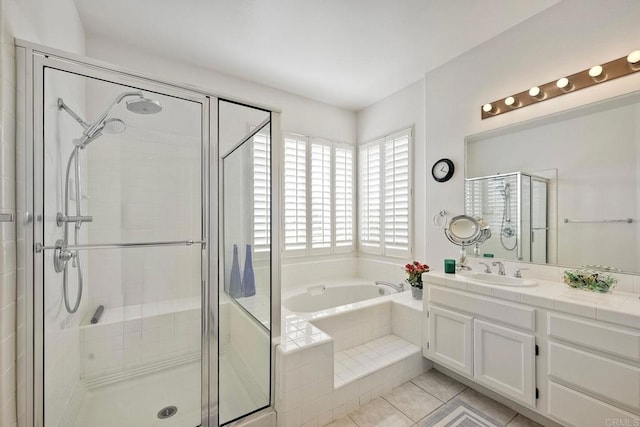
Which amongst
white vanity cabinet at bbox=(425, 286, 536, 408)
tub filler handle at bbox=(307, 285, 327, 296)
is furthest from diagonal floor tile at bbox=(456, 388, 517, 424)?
tub filler handle at bbox=(307, 285, 327, 296)

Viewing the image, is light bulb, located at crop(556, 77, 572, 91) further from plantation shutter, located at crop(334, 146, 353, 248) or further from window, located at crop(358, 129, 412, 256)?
plantation shutter, located at crop(334, 146, 353, 248)

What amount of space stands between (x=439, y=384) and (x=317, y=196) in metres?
2.22

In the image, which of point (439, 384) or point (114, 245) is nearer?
point (114, 245)

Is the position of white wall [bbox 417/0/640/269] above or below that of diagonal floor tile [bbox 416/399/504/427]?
above

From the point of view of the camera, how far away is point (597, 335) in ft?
4.22

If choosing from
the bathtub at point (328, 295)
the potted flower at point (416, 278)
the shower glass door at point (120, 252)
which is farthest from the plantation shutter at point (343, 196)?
the shower glass door at point (120, 252)

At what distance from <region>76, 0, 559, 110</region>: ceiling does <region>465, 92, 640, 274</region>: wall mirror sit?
89 centimetres

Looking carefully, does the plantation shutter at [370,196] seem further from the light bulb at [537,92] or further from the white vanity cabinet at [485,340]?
the light bulb at [537,92]

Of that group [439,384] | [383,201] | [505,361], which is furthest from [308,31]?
[439,384]

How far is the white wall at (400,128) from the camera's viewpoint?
287 cm

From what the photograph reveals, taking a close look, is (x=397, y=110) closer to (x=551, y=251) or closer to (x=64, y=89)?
(x=551, y=251)

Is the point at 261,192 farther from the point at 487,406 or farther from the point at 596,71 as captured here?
the point at 596,71

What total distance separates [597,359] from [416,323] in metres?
1.09

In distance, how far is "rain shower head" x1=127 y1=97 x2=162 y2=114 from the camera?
1.40 metres
